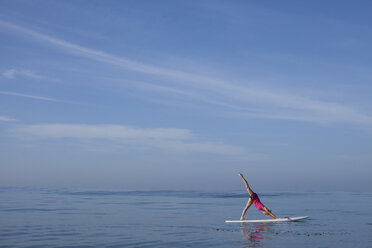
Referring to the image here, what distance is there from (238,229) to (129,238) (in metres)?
7.17

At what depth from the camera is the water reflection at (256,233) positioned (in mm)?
18600

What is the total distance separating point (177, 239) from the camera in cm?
2005

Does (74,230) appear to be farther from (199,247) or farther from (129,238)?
(199,247)

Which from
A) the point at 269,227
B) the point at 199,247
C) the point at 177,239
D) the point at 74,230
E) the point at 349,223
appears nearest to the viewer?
the point at 199,247

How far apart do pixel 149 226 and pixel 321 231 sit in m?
10.6

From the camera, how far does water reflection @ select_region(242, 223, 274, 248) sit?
18.6 meters

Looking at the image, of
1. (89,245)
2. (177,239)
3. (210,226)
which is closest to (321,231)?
(210,226)

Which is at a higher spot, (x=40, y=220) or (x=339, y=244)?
(x=40, y=220)

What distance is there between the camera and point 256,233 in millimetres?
22016

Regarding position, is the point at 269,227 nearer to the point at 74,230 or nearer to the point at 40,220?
the point at 74,230

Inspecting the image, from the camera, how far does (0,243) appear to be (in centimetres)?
1834

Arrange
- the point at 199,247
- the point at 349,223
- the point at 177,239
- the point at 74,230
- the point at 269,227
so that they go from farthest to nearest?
the point at 349,223 < the point at 269,227 < the point at 74,230 < the point at 177,239 < the point at 199,247

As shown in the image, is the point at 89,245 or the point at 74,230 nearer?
the point at 89,245

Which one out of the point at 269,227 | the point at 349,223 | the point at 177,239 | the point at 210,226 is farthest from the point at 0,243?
the point at 349,223
